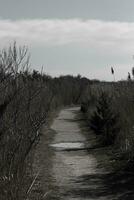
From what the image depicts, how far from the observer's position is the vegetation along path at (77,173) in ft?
40.5

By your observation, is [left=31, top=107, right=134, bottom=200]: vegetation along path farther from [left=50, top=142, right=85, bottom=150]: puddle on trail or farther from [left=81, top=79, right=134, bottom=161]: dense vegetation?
[left=81, top=79, right=134, bottom=161]: dense vegetation

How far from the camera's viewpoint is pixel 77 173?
15250 millimetres

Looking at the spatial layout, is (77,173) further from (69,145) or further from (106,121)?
(69,145)

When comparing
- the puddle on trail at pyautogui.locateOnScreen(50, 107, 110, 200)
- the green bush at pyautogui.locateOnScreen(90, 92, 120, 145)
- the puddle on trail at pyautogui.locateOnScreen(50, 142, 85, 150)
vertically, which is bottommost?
the puddle on trail at pyautogui.locateOnScreen(50, 142, 85, 150)

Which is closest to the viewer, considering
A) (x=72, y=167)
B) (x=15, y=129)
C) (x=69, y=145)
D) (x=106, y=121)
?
(x=15, y=129)

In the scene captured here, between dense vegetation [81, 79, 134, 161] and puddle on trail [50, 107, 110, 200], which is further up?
dense vegetation [81, 79, 134, 161]

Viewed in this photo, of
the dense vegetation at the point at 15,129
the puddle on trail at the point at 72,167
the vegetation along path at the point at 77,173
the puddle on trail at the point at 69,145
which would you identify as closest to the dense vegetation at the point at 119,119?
the vegetation along path at the point at 77,173

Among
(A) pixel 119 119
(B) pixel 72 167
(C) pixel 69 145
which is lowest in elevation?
(C) pixel 69 145

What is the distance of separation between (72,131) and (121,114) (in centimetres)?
954

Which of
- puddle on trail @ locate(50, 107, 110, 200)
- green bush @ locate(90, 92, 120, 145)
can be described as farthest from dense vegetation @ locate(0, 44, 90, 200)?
green bush @ locate(90, 92, 120, 145)

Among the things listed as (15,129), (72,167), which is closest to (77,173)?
(72,167)

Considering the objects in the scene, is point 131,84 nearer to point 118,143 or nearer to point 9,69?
point 118,143

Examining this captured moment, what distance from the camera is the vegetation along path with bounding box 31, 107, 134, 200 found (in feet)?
40.5

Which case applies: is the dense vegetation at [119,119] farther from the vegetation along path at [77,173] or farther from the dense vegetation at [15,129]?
the dense vegetation at [15,129]
